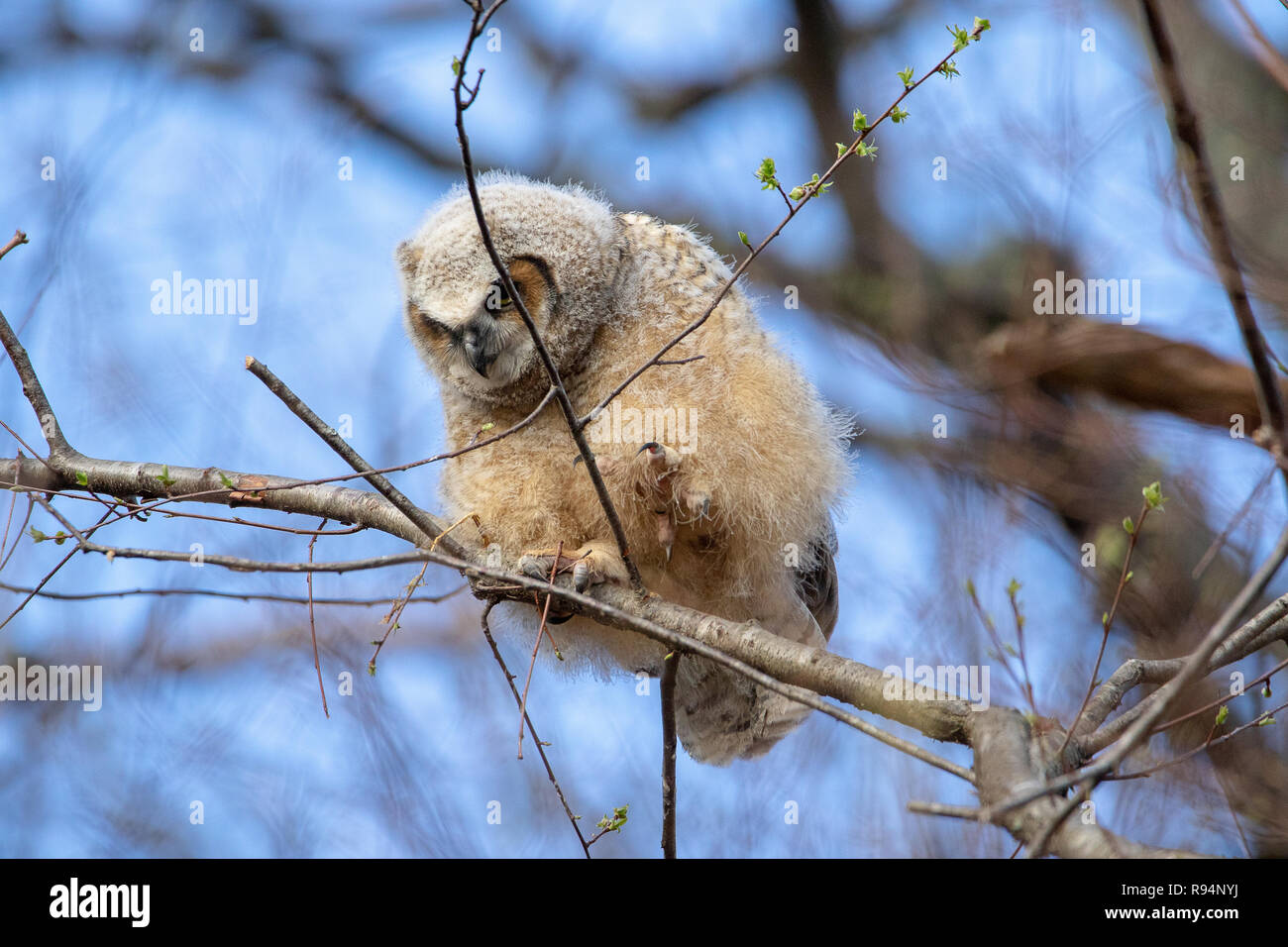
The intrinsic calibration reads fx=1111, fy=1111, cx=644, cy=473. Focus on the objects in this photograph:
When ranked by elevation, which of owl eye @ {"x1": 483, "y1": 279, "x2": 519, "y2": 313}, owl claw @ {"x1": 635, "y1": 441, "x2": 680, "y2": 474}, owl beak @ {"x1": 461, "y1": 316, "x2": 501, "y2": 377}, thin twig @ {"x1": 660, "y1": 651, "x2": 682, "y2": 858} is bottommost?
thin twig @ {"x1": 660, "y1": 651, "x2": 682, "y2": 858}

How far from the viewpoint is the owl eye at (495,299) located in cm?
370

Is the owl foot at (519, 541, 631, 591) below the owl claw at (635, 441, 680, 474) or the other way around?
below

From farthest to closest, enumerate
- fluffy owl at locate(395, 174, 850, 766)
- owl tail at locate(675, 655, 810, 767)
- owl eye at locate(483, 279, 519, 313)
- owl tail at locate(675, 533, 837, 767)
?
owl tail at locate(675, 655, 810, 767) → owl tail at locate(675, 533, 837, 767) → owl eye at locate(483, 279, 519, 313) → fluffy owl at locate(395, 174, 850, 766)

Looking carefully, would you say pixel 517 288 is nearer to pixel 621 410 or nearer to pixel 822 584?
pixel 621 410

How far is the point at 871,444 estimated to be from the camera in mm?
9055

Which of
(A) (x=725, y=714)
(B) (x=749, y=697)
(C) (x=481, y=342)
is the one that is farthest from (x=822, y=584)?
(C) (x=481, y=342)

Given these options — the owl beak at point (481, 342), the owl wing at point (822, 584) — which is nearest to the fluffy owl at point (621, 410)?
the owl beak at point (481, 342)

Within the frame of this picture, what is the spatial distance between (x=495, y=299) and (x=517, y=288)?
0.29 ft

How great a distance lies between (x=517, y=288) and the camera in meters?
3.68

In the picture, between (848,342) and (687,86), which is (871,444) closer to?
(848,342)

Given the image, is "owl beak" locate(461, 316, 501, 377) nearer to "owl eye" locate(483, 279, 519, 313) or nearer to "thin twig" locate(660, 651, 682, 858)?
"owl eye" locate(483, 279, 519, 313)

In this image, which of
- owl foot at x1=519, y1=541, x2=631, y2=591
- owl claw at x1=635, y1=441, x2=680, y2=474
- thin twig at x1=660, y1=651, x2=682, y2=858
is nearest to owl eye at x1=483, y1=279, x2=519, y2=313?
owl claw at x1=635, y1=441, x2=680, y2=474

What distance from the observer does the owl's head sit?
372 cm
